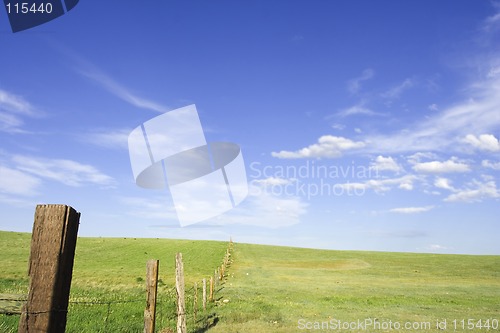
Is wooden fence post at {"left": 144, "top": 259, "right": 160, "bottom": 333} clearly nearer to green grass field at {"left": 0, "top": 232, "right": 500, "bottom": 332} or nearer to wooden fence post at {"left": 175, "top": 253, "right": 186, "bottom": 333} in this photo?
wooden fence post at {"left": 175, "top": 253, "right": 186, "bottom": 333}

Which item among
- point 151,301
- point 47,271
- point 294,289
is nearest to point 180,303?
point 151,301

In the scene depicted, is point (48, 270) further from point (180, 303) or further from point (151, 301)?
point (180, 303)

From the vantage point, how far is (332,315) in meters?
20.5

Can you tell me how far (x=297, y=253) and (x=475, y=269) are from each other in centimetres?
3136

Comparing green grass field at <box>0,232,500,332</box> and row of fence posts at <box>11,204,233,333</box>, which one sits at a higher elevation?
row of fence posts at <box>11,204,233,333</box>

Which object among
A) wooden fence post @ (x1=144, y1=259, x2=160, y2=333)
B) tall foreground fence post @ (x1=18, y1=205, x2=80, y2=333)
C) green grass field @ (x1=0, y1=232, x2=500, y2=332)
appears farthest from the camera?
green grass field @ (x1=0, y1=232, x2=500, y2=332)

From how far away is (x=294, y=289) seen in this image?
33781 millimetres

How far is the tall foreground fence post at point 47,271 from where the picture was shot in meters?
3.55

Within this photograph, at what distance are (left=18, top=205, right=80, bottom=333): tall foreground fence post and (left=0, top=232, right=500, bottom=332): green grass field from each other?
10.5 metres

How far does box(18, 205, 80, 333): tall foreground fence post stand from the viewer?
3.55m

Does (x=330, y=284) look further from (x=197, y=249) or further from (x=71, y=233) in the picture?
(x=71, y=233)

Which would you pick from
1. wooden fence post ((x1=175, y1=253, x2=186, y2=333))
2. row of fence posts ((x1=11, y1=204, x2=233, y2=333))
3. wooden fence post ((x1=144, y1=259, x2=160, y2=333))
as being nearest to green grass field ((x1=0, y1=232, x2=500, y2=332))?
wooden fence post ((x1=175, y1=253, x2=186, y2=333))

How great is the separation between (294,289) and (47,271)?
106 feet

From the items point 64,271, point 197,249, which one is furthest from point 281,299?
point 197,249
